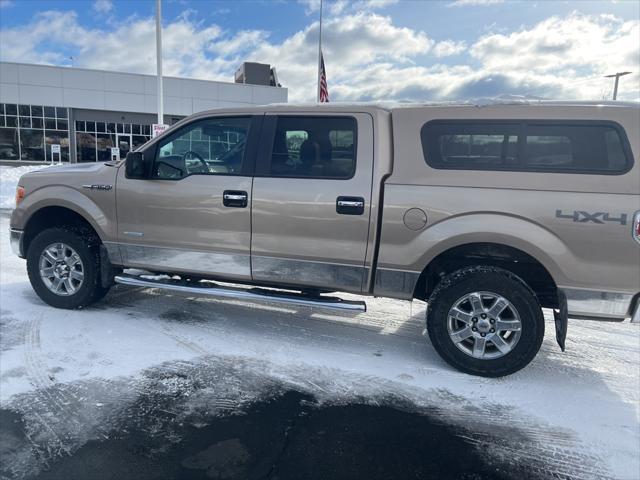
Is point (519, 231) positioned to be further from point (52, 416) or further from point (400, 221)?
point (52, 416)

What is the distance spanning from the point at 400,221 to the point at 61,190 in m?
3.43

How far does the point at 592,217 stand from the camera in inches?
135

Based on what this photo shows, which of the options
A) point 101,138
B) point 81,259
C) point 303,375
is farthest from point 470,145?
point 101,138

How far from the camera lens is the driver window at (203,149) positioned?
4453mm

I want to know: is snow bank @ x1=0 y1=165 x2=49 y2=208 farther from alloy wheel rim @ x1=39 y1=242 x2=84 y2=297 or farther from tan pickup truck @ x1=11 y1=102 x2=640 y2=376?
tan pickup truck @ x1=11 y1=102 x2=640 y2=376

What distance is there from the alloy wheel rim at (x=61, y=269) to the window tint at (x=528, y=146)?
12.0ft

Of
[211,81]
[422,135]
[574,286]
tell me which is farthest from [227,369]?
[211,81]

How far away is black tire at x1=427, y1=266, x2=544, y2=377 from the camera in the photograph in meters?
3.67

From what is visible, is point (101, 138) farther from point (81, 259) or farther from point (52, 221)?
point (81, 259)

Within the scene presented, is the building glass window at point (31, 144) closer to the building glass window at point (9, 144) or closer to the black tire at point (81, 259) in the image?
the building glass window at point (9, 144)

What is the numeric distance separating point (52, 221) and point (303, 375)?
331 cm

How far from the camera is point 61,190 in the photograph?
486 cm

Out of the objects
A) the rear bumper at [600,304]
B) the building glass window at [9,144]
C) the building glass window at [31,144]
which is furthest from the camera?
the building glass window at [31,144]

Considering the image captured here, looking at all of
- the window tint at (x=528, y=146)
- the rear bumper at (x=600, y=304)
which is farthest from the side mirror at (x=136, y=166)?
the rear bumper at (x=600, y=304)
